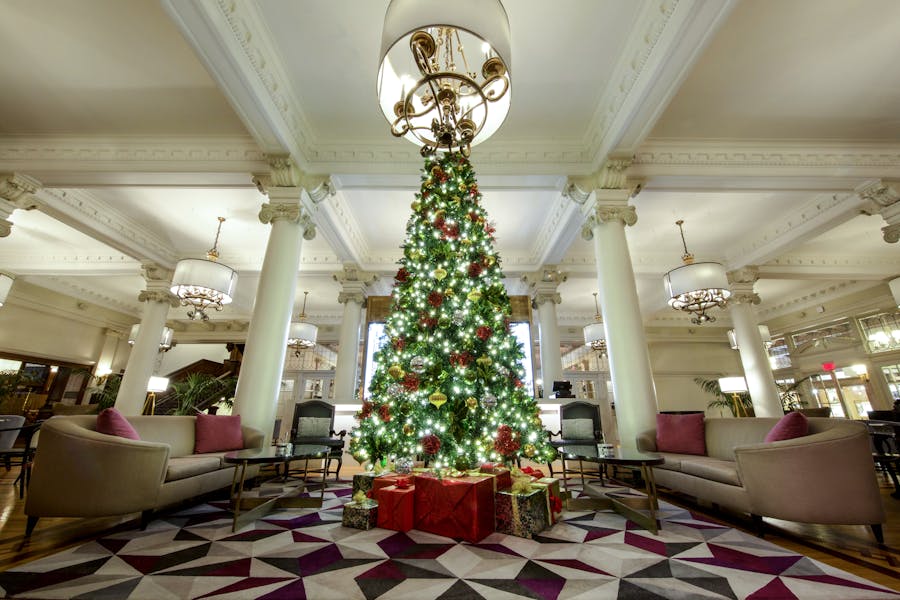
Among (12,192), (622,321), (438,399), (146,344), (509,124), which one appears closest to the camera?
(438,399)

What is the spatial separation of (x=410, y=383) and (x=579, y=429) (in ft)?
13.1

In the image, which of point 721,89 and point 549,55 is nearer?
point 549,55

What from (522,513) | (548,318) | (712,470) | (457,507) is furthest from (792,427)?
(548,318)

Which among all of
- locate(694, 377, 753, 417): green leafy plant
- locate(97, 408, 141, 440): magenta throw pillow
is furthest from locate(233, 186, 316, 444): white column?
locate(694, 377, 753, 417): green leafy plant

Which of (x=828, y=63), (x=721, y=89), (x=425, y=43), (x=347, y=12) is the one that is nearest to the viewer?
(x=425, y=43)

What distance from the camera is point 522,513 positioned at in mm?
2424

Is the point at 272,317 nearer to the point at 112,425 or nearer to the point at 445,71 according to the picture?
the point at 112,425

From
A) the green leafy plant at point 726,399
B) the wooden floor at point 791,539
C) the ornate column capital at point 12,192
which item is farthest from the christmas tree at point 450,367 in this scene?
the green leafy plant at point 726,399

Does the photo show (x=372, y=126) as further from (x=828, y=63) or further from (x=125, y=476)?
(x=828, y=63)

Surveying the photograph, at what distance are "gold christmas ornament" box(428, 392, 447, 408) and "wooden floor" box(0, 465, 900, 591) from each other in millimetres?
2245

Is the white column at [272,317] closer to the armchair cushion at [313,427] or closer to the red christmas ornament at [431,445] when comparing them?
the armchair cushion at [313,427]

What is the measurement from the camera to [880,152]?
5.01 m

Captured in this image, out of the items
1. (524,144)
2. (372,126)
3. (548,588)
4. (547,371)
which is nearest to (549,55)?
(524,144)

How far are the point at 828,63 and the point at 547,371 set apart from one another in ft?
20.4
